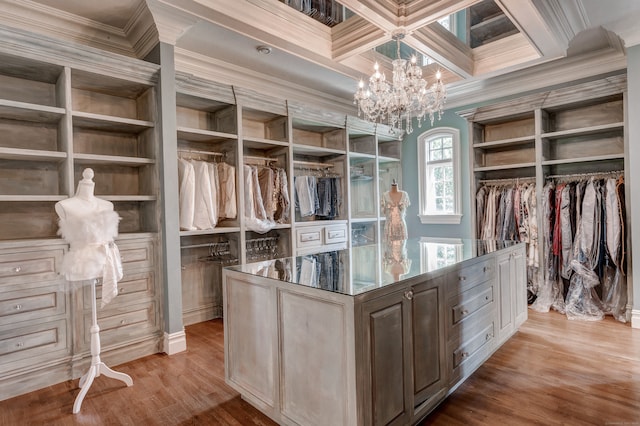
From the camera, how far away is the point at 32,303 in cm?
255

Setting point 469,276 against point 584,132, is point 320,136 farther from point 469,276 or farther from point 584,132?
point 469,276

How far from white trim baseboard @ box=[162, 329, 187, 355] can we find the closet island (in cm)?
108

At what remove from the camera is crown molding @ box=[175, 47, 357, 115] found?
3889 millimetres

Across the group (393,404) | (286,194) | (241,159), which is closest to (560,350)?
(393,404)

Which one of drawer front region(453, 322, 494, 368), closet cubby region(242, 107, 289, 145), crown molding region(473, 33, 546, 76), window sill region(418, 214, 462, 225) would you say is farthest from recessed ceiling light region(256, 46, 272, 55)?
window sill region(418, 214, 462, 225)

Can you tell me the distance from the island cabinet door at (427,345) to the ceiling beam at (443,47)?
2.63m

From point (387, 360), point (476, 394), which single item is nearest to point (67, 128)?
point (387, 360)

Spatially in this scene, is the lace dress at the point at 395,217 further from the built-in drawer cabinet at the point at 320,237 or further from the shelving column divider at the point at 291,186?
the shelving column divider at the point at 291,186

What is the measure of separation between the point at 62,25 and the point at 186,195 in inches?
71.0

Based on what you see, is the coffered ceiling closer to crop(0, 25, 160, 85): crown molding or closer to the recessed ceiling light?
the recessed ceiling light

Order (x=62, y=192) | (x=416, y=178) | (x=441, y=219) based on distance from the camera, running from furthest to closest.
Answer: (x=416, y=178) < (x=441, y=219) < (x=62, y=192)

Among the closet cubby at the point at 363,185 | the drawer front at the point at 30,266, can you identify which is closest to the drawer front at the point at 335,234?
the closet cubby at the point at 363,185

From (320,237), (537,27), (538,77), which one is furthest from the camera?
(320,237)

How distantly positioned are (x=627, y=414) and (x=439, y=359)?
3.68ft
